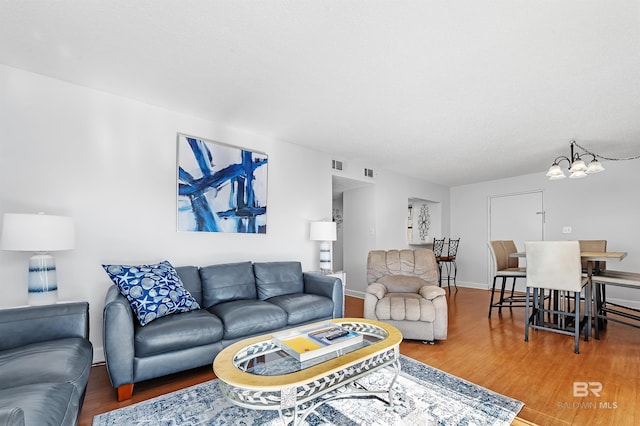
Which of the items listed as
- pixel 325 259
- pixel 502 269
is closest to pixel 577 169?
pixel 502 269

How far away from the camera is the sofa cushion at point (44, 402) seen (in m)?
1.04

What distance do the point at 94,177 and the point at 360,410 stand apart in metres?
2.85

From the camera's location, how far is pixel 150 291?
225cm

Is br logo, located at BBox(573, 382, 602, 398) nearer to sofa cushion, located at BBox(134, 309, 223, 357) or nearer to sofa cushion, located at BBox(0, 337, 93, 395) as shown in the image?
sofa cushion, located at BBox(134, 309, 223, 357)

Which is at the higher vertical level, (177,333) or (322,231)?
(322,231)

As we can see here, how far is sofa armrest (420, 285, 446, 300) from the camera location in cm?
305

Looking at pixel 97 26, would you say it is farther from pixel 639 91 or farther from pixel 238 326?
pixel 639 91

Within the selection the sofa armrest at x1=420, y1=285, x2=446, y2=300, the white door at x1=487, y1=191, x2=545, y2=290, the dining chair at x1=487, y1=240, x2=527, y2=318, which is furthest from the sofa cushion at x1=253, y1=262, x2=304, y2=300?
the white door at x1=487, y1=191, x2=545, y2=290

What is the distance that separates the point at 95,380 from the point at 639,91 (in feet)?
16.7

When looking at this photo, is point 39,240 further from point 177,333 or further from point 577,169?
point 577,169

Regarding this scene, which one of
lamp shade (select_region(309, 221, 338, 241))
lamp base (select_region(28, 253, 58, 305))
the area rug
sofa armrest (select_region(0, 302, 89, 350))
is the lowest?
the area rug

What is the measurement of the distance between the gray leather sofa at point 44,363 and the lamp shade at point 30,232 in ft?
1.44

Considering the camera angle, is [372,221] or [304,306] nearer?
[304,306]

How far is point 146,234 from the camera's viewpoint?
288 centimetres
